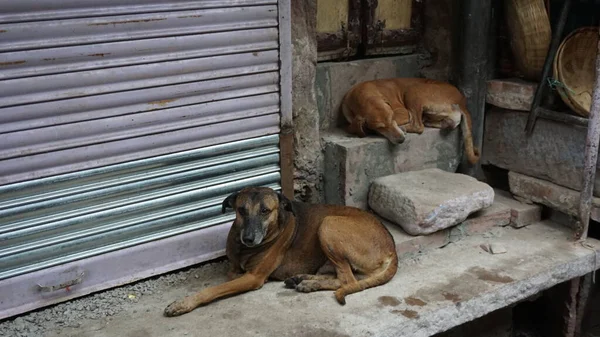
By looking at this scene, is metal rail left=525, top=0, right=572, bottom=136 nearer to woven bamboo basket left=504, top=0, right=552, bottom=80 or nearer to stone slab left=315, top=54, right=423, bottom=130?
woven bamboo basket left=504, top=0, right=552, bottom=80

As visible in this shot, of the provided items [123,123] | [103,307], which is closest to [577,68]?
[123,123]

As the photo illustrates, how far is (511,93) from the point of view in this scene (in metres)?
5.48

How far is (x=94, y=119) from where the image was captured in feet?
13.0

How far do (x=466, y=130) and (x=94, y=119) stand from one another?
10.0 feet

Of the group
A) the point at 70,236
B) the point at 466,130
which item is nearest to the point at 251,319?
the point at 70,236

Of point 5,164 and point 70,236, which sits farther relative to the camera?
point 70,236

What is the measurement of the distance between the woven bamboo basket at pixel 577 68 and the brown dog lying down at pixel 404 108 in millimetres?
798

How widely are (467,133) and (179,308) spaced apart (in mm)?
2879

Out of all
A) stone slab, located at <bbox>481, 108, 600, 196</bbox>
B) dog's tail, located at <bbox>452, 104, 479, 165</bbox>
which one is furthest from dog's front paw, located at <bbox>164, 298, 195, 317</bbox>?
stone slab, located at <bbox>481, 108, 600, 196</bbox>

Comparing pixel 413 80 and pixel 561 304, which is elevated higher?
pixel 413 80

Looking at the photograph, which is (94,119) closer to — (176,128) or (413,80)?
(176,128)

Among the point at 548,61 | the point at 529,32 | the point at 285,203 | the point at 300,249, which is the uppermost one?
the point at 529,32

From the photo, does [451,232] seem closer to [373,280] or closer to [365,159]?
[365,159]

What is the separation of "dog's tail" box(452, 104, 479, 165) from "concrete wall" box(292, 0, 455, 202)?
24.5 inches
